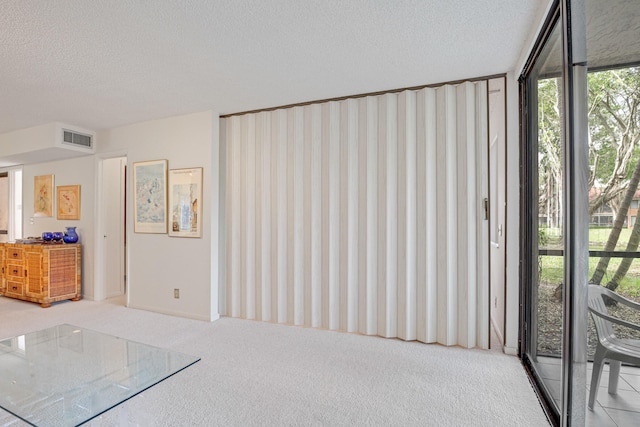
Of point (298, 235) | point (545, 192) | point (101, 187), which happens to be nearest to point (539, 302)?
point (545, 192)

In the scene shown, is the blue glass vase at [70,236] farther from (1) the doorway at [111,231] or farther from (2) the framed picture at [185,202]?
(2) the framed picture at [185,202]

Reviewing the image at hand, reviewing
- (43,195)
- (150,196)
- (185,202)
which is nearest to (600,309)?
(185,202)

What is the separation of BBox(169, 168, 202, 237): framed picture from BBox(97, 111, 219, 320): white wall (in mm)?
76

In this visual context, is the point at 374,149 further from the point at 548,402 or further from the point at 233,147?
the point at 548,402

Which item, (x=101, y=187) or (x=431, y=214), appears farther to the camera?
(x=101, y=187)

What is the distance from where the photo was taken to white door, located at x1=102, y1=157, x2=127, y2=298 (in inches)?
185

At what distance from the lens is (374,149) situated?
3.16m

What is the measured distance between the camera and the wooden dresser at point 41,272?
4309mm

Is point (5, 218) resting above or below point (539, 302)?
above

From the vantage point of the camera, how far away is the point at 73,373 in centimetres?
178

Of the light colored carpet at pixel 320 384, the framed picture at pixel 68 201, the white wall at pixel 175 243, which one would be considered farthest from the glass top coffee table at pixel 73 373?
the framed picture at pixel 68 201

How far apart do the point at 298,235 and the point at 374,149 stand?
1.21m

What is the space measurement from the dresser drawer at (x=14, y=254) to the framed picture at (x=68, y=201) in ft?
2.22

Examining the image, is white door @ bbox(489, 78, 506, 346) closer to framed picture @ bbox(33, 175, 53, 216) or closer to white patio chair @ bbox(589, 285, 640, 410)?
white patio chair @ bbox(589, 285, 640, 410)
